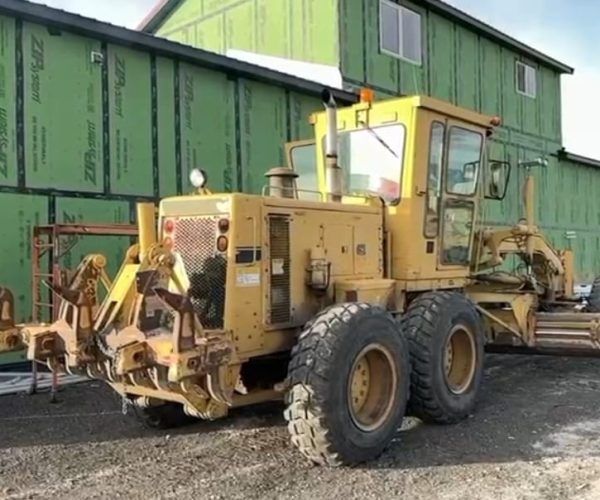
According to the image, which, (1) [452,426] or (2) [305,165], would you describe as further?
(2) [305,165]

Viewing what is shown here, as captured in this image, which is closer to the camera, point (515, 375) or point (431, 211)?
point (431, 211)

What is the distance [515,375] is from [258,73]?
6.28 meters

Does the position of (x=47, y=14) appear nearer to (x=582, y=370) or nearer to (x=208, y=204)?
(x=208, y=204)

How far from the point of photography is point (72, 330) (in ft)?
15.3

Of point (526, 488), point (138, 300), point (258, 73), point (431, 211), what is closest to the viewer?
point (526, 488)

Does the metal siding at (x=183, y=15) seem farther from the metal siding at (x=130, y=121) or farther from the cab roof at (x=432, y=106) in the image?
the cab roof at (x=432, y=106)

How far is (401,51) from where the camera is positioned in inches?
623

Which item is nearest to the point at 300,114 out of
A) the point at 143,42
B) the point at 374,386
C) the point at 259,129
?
the point at 259,129

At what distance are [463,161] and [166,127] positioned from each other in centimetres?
506

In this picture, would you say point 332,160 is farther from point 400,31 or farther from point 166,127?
point 400,31

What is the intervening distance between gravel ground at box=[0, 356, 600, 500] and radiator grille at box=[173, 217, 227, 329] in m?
1.05

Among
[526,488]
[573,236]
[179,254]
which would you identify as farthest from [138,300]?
[573,236]

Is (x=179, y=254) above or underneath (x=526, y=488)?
above

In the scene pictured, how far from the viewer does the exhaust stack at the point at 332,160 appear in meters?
5.77
